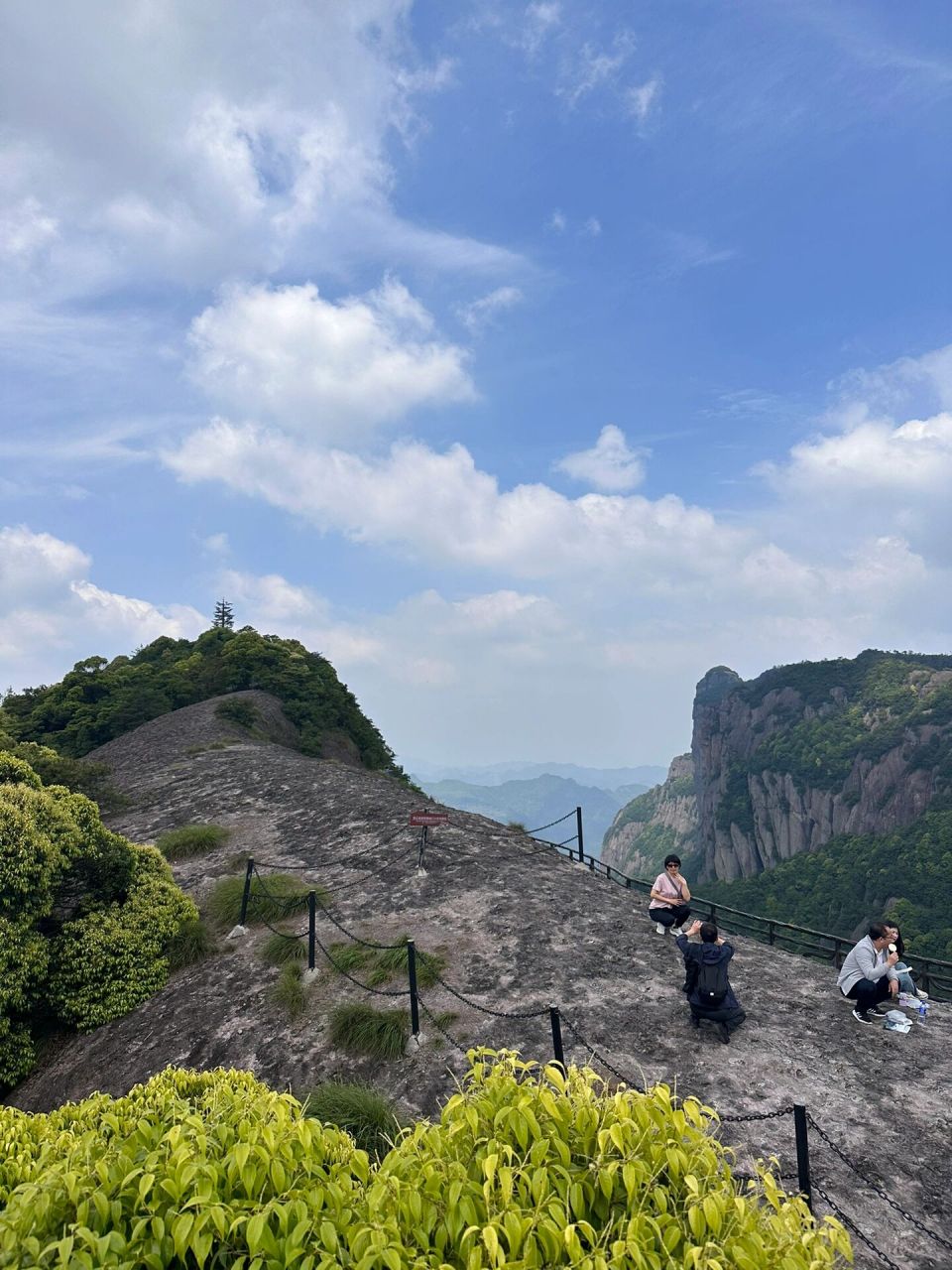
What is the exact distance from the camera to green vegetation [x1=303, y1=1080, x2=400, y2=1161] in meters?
6.53

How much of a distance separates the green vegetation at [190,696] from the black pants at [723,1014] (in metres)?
29.1

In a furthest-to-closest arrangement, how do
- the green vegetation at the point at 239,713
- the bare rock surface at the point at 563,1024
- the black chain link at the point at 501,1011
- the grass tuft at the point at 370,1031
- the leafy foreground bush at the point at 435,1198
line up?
1. the green vegetation at the point at 239,713
2. the grass tuft at the point at 370,1031
3. the black chain link at the point at 501,1011
4. the bare rock surface at the point at 563,1024
5. the leafy foreground bush at the point at 435,1198

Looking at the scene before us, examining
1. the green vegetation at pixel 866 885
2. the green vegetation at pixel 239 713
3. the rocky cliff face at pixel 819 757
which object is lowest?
the green vegetation at pixel 866 885

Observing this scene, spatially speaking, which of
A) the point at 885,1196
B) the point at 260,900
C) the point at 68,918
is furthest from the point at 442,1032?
the point at 68,918

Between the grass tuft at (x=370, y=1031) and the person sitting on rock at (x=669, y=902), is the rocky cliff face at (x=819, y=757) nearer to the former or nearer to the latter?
the person sitting on rock at (x=669, y=902)

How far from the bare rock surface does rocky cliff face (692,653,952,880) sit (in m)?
103

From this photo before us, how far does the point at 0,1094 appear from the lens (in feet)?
30.2

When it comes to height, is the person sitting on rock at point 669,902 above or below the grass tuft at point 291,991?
above

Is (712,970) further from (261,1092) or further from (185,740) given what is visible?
(185,740)

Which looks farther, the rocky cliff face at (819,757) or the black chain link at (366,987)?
the rocky cliff face at (819,757)

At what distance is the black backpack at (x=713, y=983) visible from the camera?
8188 millimetres

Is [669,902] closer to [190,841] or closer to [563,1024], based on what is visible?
[563,1024]

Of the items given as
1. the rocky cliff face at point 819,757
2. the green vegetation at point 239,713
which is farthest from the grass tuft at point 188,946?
the rocky cliff face at point 819,757

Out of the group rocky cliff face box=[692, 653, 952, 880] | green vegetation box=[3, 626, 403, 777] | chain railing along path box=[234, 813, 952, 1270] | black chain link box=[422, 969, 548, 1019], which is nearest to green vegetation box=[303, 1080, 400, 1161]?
chain railing along path box=[234, 813, 952, 1270]
